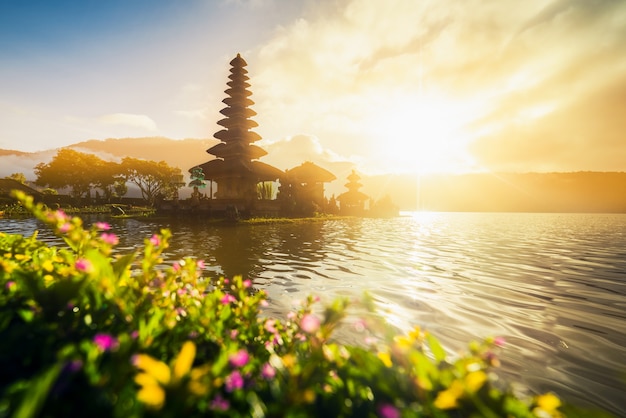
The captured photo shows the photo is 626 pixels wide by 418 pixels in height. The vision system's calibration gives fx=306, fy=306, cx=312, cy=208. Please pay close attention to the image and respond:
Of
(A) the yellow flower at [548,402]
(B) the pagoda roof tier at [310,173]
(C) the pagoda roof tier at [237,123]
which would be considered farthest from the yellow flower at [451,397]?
(B) the pagoda roof tier at [310,173]

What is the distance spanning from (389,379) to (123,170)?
201ft

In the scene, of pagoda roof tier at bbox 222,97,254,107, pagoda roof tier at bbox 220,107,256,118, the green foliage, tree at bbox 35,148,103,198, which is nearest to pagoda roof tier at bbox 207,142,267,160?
pagoda roof tier at bbox 220,107,256,118

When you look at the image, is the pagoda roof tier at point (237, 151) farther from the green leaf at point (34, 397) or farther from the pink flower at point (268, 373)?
the green leaf at point (34, 397)

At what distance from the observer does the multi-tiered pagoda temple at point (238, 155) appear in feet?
95.2

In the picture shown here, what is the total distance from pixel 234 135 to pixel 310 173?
9790mm

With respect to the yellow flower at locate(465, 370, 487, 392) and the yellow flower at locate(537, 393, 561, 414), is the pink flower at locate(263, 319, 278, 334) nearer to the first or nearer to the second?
the yellow flower at locate(465, 370, 487, 392)

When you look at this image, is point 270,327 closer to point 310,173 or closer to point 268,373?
point 268,373

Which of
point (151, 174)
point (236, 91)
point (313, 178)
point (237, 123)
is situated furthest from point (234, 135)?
point (151, 174)

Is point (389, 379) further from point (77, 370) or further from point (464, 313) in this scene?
point (464, 313)

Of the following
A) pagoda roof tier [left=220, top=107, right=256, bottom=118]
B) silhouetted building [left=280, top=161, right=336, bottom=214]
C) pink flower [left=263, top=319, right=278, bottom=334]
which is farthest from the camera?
silhouetted building [left=280, top=161, right=336, bottom=214]

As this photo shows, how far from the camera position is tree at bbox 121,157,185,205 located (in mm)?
52688

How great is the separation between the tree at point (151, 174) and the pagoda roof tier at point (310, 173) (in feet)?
84.1

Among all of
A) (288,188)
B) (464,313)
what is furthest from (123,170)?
(464,313)

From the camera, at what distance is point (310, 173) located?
3709 cm
